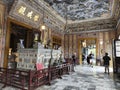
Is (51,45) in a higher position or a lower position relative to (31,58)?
higher

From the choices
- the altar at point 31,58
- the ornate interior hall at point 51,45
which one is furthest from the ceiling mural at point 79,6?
the altar at point 31,58

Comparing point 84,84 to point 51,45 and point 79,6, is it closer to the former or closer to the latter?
point 51,45

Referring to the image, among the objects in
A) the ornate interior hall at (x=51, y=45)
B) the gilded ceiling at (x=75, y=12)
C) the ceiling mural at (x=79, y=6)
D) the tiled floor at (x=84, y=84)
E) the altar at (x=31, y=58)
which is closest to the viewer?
the tiled floor at (x=84, y=84)

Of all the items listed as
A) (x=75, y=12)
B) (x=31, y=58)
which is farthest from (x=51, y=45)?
(x=31, y=58)

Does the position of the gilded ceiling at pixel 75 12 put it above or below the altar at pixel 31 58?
above

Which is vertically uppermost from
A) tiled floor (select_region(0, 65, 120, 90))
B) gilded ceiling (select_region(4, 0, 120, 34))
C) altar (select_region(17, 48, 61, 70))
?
A: gilded ceiling (select_region(4, 0, 120, 34))

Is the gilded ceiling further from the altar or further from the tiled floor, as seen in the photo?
the tiled floor

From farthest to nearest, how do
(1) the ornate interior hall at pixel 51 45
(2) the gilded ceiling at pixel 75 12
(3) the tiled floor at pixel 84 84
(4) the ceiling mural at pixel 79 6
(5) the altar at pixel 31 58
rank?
(4) the ceiling mural at pixel 79 6 < (2) the gilded ceiling at pixel 75 12 < (5) the altar at pixel 31 58 < (1) the ornate interior hall at pixel 51 45 < (3) the tiled floor at pixel 84 84

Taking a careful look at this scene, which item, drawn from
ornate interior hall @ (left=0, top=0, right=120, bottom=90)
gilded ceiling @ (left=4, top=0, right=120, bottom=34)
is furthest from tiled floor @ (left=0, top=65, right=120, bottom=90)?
gilded ceiling @ (left=4, top=0, right=120, bottom=34)

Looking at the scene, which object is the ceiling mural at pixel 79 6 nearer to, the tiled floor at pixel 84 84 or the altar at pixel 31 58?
the altar at pixel 31 58

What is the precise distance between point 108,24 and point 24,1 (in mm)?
7926

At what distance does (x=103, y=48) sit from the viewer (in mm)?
10680

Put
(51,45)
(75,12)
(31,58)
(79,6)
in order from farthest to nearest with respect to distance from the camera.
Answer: (75,12), (51,45), (79,6), (31,58)

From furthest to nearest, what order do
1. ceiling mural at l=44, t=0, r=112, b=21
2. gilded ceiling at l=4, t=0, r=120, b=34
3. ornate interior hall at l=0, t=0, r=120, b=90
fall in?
ceiling mural at l=44, t=0, r=112, b=21 → gilded ceiling at l=4, t=0, r=120, b=34 → ornate interior hall at l=0, t=0, r=120, b=90
